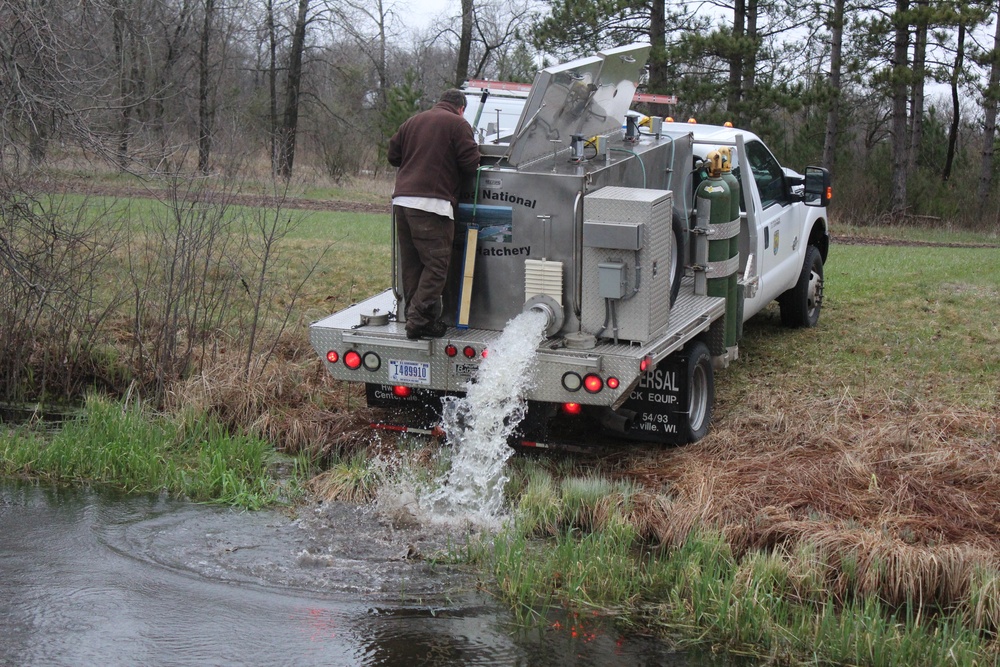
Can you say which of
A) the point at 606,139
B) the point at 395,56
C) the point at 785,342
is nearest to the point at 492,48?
the point at 395,56

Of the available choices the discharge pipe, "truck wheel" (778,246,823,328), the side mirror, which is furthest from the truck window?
the discharge pipe

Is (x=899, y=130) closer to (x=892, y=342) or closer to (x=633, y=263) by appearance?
(x=892, y=342)

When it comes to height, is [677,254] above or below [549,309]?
above

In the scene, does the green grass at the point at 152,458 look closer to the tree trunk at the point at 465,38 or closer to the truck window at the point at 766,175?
A: the truck window at the point at 766,175

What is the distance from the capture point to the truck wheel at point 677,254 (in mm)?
7410

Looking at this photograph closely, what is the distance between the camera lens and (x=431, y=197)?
664 centimetres

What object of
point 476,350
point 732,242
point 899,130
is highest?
point 899,130

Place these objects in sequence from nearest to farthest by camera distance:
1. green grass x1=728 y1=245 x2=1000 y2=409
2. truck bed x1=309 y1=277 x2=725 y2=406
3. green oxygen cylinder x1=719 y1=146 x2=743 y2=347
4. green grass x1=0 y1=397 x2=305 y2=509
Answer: truck bed x1=309 y1=277 x2=725 y2=406 → green grass x1=0 y1=397 x2=305 y2=509 → green oxygen cylinder x1=719 y1=146 x2=743 y2=347 → green grass x1=728 y1=245 x2=1000 y2=409

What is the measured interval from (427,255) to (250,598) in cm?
233

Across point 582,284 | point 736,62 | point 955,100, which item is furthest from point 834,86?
point 582,284

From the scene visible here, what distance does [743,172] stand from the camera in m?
8.94

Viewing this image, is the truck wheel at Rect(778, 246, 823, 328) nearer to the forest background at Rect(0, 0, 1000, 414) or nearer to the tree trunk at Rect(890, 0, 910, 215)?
the forest background at Rect(0, 0, 1000, 414)

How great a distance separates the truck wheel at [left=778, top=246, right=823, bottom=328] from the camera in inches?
412

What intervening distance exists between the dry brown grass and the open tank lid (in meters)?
2.17
